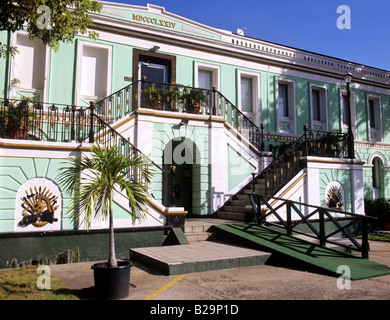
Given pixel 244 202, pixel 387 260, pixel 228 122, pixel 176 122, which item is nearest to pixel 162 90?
pixel 176 122

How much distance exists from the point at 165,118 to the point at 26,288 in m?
6.82

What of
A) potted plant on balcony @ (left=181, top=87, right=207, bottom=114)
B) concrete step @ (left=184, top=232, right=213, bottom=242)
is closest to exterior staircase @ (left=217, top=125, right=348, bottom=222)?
concrete step @ (left=184, top=232, right=213, bottom=242)

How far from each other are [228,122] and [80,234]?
7354 mm

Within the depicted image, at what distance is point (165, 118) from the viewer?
11.3 metres

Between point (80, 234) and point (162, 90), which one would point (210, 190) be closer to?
point (162, 90)

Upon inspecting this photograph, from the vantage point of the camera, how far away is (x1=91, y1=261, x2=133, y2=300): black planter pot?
17.0 feet

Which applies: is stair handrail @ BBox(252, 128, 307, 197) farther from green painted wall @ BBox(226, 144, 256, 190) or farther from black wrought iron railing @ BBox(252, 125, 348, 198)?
green painted wall @ BBox(226, 144, 256, 190)

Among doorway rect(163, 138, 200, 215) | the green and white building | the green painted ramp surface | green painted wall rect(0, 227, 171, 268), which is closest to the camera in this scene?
the green painted ramp surface

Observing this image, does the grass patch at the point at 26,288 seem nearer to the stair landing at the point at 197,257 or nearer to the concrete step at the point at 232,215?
the stair landing at the point at 197,257

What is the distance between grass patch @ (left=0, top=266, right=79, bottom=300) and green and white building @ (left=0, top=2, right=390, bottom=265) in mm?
1004

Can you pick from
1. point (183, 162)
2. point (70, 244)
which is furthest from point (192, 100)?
point (70, 244)

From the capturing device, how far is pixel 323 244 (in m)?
8.25
